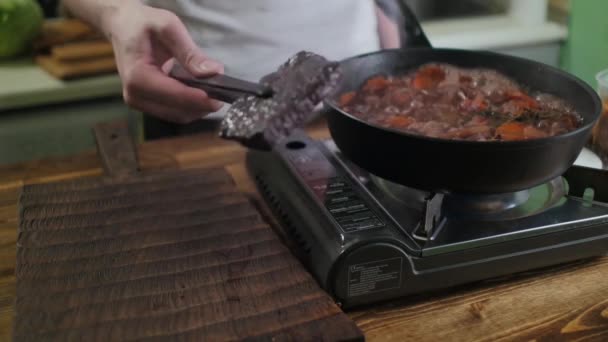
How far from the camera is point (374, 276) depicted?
2.74 feet

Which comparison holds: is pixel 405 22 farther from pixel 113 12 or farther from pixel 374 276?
pixel 374 276

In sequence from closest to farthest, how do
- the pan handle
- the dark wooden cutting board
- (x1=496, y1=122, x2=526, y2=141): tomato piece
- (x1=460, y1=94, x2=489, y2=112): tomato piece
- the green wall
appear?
the dark wooden cutting board, (x1=496, y1=122, x2=526, y2=141): tomato piece, (x1=460, y1=94, x2=489, y2=112): tomato piece, the pan handle, the green wall

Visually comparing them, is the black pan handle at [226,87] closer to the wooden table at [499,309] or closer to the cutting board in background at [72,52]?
the wooden table at [499,309]

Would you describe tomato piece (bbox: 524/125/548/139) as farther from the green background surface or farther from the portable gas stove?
the green background surface

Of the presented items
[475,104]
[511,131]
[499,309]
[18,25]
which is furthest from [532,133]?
[18,25]

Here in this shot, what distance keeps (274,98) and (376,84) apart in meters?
0.31

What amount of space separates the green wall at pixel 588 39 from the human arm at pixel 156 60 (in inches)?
53.1

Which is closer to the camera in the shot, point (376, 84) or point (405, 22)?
point (376, 84)

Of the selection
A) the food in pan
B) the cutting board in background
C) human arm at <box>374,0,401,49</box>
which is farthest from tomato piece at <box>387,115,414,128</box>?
the cutting board in background

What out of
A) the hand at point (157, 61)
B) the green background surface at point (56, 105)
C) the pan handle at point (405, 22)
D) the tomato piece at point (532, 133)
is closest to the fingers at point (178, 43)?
the hand at point (157, 61)

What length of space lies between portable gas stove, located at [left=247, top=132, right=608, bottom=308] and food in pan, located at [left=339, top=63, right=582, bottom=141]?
3.8 inches

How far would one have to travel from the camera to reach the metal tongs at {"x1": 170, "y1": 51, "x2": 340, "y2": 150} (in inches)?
29.2

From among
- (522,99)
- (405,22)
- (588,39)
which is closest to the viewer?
(522,99)

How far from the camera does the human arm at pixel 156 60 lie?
37.5 inches
